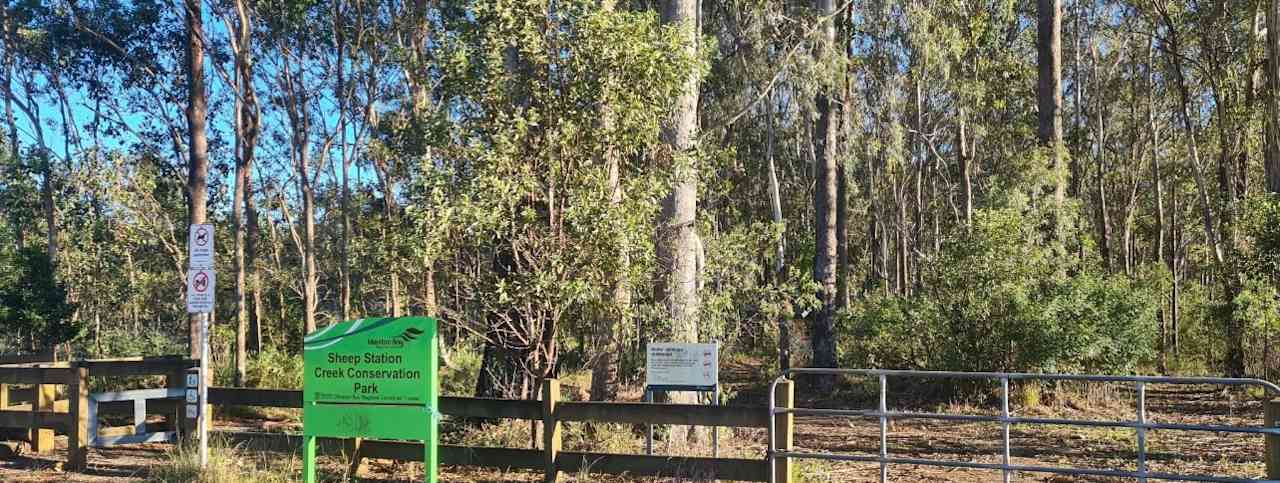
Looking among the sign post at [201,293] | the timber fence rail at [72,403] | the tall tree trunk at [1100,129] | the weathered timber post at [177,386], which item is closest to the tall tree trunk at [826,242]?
the weathered timber post at [177,386]

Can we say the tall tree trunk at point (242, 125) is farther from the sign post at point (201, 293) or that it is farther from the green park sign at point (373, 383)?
the green park sign at point (373, 383)

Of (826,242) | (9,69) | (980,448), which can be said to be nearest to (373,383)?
(980,448)

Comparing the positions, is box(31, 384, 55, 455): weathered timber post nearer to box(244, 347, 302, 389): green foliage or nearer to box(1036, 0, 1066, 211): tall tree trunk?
box(244, 347, 302, 389): green foliage

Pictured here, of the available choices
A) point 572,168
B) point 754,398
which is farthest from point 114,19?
point 572,168

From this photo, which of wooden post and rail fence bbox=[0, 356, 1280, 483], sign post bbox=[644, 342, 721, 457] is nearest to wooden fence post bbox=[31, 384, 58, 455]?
wooden post and rail fence bbox=[0, 356, 1280, 483]

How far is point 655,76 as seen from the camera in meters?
9.80

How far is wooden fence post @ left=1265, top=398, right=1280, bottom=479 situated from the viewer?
24.3 feet

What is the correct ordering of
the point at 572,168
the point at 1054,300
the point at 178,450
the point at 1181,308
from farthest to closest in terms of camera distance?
the point at 1181,308
the point at 1054,300
the point at 178,450
the point at 572,168

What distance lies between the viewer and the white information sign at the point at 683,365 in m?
9.59

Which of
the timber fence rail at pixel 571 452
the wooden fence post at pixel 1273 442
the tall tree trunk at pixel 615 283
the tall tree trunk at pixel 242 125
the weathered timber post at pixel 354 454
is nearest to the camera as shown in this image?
the wooden fence post at pixel 1273 442

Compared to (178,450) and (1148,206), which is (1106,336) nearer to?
(178,450)

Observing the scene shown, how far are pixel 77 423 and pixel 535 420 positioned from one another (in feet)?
17.0

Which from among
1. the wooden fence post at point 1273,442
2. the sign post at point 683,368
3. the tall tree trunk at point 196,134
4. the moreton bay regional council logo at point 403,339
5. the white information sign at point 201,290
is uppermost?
the tall tree trunk at point 196,134

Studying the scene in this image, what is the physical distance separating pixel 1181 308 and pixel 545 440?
85.3 ft
